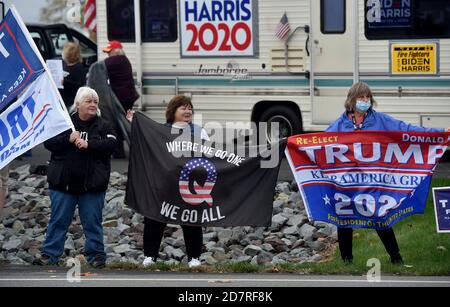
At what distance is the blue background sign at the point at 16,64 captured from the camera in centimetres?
1263

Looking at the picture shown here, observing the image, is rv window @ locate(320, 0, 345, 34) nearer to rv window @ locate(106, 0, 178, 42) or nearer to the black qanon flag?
rv window @ locate(106, 0, 178, 42)

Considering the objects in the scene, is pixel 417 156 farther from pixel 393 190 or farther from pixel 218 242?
pixel 218 242

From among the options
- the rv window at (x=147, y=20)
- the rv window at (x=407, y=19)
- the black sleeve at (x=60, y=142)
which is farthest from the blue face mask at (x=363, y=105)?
the rv window at (x=147, y=20)

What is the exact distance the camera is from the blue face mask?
12156 millimetres

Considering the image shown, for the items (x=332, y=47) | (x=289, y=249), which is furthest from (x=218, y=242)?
(x=332, y=47)

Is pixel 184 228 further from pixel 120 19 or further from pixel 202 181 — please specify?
pixel 120 19

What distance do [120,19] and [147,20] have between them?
53 centimetres

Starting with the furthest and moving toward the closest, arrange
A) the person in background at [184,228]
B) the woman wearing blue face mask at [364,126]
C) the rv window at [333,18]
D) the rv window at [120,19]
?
the rv window at [120,19], the rv window at [333,18], the person in background at [184,228], the woman wearing blue face mask at [364,126]

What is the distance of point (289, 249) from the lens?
15.3 m

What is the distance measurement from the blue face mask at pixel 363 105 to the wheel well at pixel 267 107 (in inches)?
310

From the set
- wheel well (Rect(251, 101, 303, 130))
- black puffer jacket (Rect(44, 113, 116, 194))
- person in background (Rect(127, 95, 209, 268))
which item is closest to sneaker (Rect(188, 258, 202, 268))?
person in background (Rect(127, 95, 209, 268))

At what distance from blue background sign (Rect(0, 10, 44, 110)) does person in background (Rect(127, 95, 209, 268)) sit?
1.38m

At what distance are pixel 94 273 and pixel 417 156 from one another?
3.26m

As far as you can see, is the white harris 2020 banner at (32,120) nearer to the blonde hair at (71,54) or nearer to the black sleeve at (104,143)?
the black sleeve at (104,143)
